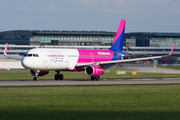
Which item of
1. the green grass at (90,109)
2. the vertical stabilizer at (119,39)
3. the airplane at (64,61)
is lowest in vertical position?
the green grass at (90,109)

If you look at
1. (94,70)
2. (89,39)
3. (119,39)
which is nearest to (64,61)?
(94,70)

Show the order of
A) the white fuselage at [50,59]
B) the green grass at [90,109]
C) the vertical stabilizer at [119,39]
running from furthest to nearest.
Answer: the vertical stabilizer at [119,39]
the white fuselage at [50,59]
the green grass at [90,109]

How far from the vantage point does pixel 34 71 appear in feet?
141

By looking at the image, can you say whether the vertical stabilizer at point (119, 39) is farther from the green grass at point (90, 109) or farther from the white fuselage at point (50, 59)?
the green grass at point (90, 109)

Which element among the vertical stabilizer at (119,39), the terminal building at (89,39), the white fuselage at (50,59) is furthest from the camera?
the terminal building at (89,39)

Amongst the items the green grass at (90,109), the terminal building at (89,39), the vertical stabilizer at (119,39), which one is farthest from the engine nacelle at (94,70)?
the terminal building at (89,39)

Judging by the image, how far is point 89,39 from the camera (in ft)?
605

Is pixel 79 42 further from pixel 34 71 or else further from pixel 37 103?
pixel 37 103

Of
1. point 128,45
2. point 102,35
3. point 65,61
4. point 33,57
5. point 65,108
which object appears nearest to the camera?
point 65,108

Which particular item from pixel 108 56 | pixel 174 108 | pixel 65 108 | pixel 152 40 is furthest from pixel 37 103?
pixel 152 40

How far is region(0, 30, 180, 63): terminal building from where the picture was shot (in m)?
167

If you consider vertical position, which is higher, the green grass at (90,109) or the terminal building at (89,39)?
the terminal building at (89,39)

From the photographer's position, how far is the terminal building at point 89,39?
166887 millimetres

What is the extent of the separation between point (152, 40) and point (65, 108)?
170142 mm
